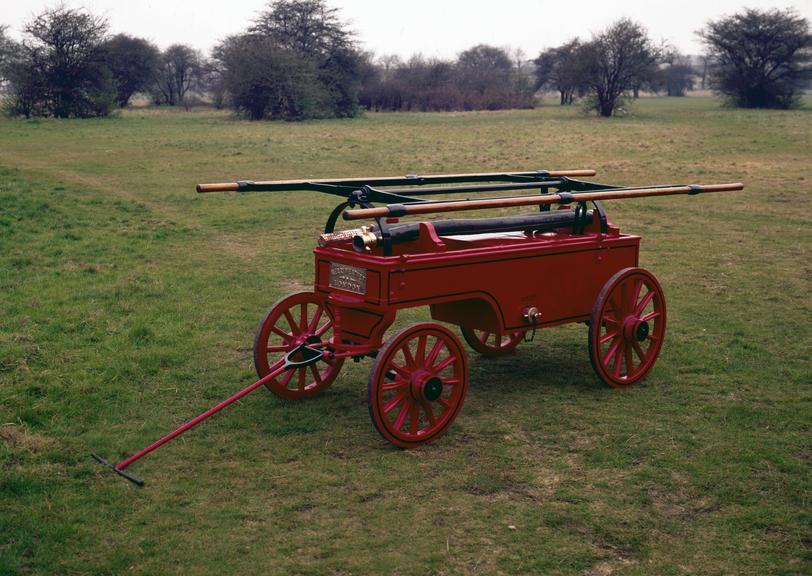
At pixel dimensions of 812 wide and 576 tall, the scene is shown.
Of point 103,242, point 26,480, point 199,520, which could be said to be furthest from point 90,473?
point 103,242

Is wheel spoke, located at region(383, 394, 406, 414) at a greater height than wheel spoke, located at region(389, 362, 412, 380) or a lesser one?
lesser

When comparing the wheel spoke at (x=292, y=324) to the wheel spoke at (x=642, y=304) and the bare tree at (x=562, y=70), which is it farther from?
the bare tree at (x=562, y=70)

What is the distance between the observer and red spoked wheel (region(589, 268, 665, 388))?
20.1 ft

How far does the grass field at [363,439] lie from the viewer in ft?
13.5

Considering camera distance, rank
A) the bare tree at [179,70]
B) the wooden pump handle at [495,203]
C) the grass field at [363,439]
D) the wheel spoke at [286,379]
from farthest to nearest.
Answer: the bare tree at [179,70], the wheel spoke at [286,379], the wooden pump handle at [495,203], the grass field at [363,439]

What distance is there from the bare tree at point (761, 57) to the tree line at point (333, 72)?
2.2 inches

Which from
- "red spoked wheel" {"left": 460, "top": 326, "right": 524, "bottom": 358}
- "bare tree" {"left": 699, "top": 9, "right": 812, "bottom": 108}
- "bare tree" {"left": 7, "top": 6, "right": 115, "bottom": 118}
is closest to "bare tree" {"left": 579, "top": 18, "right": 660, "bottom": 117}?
"bare tree" {"left": 699, "top": 9, "right": 812, "bottom": 108}

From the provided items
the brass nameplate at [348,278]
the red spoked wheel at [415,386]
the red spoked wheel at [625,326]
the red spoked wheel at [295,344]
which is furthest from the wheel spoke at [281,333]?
the red spoked wheel at [625,326]

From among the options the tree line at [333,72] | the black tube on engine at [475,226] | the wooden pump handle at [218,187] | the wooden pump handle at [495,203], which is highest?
the tree line at [333,72]

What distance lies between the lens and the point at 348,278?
550 centimetres

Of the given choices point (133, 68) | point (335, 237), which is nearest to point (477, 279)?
point (335, 237)

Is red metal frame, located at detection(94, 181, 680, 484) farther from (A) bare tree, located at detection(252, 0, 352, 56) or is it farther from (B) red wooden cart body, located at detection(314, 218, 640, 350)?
(A) bare tree, located at detection(252, 0, 352, 56)

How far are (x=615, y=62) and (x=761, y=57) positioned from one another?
1115 centimetres

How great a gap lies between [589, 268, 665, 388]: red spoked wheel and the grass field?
6.7 inches
